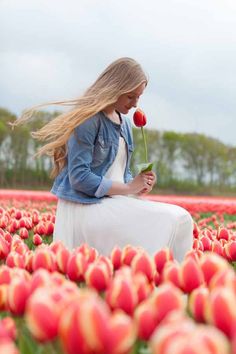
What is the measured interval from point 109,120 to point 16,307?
312cm

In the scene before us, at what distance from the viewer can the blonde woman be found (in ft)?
14.0

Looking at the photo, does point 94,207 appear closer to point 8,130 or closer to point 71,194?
point 71,194

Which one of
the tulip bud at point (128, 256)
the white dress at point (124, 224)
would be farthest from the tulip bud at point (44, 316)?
the white dress at point (124, 224)

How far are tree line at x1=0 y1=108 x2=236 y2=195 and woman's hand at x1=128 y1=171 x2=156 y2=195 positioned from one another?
102 ft

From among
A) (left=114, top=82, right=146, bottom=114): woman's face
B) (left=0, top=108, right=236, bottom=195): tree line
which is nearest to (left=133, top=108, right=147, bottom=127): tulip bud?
(left=114, top=82, right=146, bottom=114): woman's face

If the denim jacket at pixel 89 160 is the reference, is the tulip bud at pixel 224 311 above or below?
below

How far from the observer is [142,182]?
455 cm

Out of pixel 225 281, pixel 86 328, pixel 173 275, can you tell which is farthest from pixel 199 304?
pixel 86 328

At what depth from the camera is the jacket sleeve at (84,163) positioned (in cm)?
458

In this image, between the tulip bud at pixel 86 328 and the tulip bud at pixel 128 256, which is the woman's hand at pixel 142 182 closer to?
the tulip bud at pixel 128 256

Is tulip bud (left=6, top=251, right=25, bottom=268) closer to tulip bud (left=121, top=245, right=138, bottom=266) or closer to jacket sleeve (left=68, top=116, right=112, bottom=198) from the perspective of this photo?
tulip bud (left=121, top=245, right=138, bottom=266)

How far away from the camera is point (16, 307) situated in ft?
6.29

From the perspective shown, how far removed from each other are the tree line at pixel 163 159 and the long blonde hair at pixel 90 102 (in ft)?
101

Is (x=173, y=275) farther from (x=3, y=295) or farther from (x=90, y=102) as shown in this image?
(x=90, y=102)
